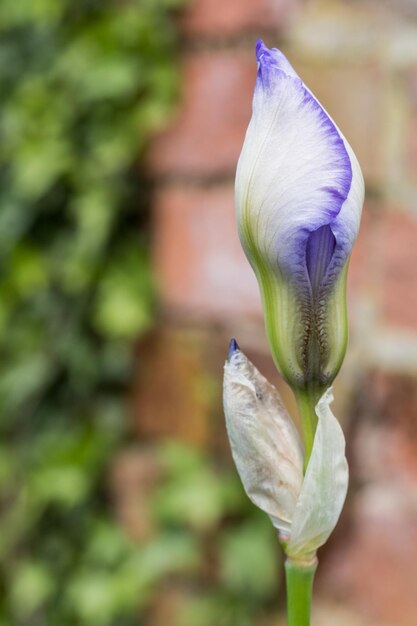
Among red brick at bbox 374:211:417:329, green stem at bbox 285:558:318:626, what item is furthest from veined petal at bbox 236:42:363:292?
red brick at bbox 374:211:417:329

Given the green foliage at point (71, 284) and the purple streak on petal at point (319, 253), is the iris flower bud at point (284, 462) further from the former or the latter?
the green foliage at point (71, 284)

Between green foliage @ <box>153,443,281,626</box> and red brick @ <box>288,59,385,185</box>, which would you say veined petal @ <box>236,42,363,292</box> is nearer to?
red brick @ <box>288,59,385,185</box>

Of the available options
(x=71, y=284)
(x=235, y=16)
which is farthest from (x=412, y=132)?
(x=71, y=284)

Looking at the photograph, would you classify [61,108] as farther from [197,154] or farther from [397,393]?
[397,393]

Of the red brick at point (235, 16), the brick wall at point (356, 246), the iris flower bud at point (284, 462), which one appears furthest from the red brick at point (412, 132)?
the iris flower bud at point (284, 462)

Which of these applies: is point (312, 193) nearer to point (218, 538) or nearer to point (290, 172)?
point (290, 172)

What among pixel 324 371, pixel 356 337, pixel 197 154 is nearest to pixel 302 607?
pixel 324 371
